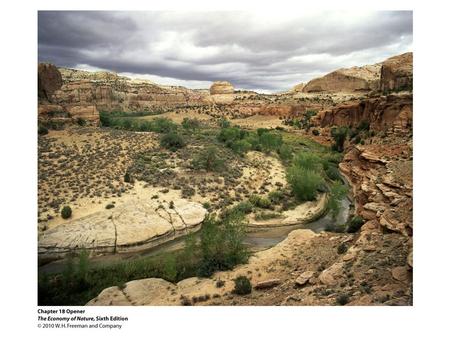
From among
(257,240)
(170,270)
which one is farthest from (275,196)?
(170,270)

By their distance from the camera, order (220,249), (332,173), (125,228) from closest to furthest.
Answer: (220,249)
(125,228)
(332,173)

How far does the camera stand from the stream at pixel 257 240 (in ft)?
33.5

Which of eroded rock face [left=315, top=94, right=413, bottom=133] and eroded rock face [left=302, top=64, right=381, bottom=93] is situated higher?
eroded rock face [left=302, top=64, right=381, bottom=93]

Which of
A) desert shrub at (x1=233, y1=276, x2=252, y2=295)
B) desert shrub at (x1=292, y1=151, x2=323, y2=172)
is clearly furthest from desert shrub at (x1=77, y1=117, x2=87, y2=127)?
desert shrub at (x1=233, y1=276, x2=252, y2=295)

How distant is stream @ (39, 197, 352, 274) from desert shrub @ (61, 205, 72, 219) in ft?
5.67

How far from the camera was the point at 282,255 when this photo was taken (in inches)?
408

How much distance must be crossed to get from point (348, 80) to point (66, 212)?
5679 centimetres

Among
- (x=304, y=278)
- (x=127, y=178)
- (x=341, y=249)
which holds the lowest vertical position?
(x=304, y=278)

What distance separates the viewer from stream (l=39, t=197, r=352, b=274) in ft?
33.5

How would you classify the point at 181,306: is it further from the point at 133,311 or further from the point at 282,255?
the point at 282,255

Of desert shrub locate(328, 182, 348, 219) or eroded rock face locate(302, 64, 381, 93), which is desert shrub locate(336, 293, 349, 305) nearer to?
desert shrub locate(328, 182, 348, 219)

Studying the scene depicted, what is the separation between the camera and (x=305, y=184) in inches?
630

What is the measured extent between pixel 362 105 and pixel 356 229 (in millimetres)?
14922

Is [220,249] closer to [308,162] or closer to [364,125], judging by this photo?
[308,162]
